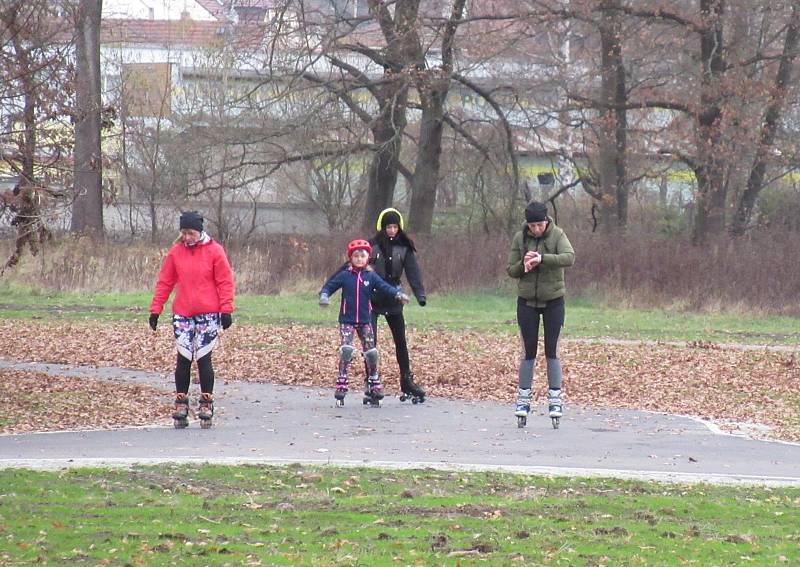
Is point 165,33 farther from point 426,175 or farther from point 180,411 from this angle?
point 180,411

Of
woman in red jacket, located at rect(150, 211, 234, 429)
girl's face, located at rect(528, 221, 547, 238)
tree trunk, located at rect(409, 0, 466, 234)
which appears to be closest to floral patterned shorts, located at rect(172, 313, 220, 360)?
woman in red jacket, located at rect(150, 211, 234, 429)

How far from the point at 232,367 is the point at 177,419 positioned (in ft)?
18.9

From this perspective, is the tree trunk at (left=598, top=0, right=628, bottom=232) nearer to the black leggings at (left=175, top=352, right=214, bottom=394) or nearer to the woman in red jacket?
the woman in red jacket

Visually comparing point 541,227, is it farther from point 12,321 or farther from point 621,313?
point 621,313

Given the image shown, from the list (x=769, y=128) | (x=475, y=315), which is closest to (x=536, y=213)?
(x=475, y=315)

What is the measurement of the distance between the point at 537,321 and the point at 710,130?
2490 cm

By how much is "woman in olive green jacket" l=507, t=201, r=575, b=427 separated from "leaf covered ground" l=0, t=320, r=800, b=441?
2.24 m

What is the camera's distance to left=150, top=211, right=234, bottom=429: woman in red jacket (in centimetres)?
1195

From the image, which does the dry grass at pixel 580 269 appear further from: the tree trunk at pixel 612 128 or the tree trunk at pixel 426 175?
the tree trunk at pixel 612 128

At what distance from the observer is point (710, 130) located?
117ft

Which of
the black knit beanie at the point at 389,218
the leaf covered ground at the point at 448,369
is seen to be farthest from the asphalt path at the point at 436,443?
the black knit beanie at the point at 389,218

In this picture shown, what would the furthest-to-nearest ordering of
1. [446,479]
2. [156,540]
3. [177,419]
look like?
[177,419] → [446,479] → [156,540]

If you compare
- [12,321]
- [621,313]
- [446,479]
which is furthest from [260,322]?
[446,479]

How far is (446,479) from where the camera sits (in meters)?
9.14
